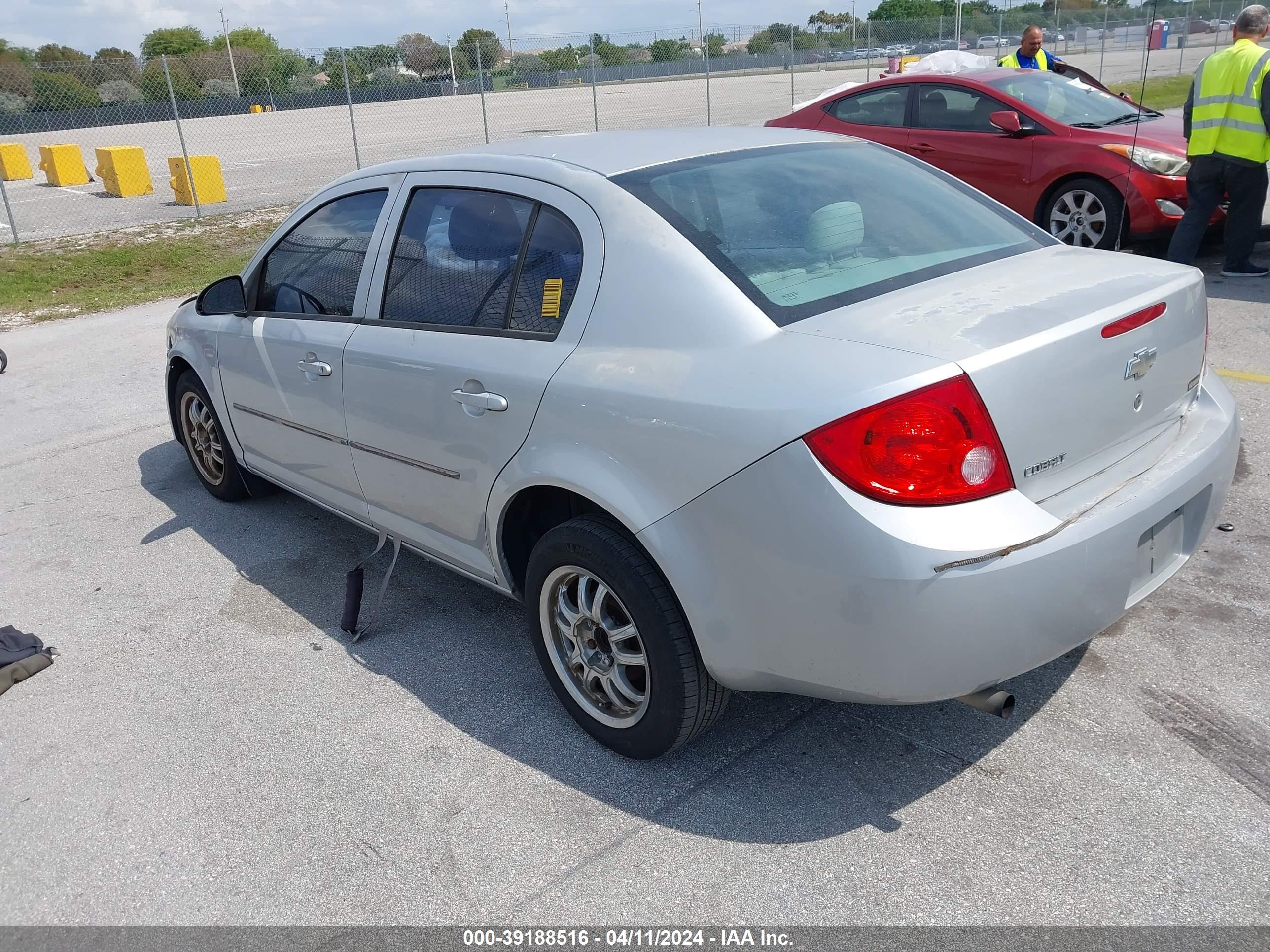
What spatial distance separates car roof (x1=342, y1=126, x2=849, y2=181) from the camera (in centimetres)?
325

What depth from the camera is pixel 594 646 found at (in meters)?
3.06

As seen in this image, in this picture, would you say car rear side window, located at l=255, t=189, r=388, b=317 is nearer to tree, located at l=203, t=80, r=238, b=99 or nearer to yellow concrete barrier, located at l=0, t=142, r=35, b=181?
yellow concrete barrier, located at l=0, t=142, r=35, b=181

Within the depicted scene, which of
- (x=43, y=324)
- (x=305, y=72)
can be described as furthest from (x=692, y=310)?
(x=305, y=72)

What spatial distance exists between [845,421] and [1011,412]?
1.32 ft

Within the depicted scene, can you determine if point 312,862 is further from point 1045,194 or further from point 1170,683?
point 1045,194

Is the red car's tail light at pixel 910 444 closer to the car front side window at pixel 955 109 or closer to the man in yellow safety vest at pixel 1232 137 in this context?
the man in yellow safety vest at pixel 1232 137

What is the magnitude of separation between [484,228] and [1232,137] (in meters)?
6.20

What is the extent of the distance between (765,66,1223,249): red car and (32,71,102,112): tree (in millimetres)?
20753

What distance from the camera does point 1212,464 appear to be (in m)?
2.86

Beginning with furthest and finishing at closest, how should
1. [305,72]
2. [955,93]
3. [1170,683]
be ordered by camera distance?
[305,72], [955,93], [1170,683]

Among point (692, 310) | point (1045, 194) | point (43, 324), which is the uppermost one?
point (692, 310)

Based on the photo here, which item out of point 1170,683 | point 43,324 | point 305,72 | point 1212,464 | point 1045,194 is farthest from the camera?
point 305,72

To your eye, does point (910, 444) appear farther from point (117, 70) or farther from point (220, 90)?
point (220, 90)

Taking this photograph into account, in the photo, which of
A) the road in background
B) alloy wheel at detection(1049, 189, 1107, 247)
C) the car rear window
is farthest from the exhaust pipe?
the road in background
